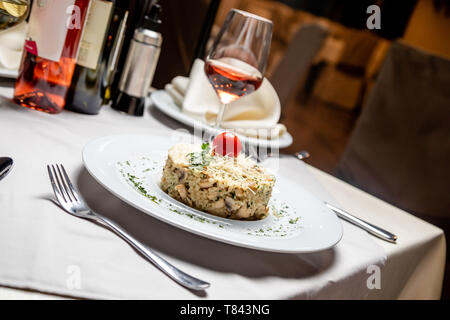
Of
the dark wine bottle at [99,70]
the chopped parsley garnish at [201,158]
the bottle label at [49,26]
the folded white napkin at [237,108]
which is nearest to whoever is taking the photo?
the chopped parsley garnish at [201,158]

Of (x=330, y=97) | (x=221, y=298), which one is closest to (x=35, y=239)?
(x=221, y=298)

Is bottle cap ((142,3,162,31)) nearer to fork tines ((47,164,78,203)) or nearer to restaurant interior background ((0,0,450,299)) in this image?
restaurant interior background ((0,0,450,299))

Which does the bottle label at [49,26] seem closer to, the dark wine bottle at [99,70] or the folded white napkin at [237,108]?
the dark wine bottle at [99,70]

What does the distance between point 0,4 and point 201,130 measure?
530 millimetres

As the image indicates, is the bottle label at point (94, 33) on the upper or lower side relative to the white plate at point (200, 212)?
upper

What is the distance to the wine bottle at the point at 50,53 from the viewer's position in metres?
0.81

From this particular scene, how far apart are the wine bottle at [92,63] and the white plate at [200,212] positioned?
0.20 m

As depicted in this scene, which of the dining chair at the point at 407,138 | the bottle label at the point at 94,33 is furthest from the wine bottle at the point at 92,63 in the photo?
the dining chair at the point at 407,138

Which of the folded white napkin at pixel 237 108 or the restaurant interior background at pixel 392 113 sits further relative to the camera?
the restaurant interior background at pixel 392 113

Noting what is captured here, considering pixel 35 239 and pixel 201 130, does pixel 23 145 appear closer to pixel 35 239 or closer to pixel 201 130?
pixel 35 239

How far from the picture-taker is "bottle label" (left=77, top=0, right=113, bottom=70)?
86cm

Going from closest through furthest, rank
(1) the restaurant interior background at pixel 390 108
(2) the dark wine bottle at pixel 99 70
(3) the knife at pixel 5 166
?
(3) the knife at pixel 5 166 < (2) the dark wine bottle at pixel 99 70 < (1) the restaurant interior background at pixel 390 108

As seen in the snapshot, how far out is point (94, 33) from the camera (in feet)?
2.87
